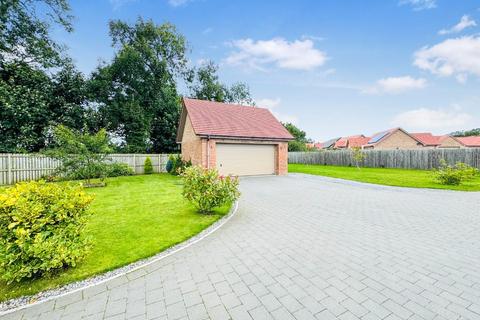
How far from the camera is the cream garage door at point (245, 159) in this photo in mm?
14672

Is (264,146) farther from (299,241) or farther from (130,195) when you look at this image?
(299,241)

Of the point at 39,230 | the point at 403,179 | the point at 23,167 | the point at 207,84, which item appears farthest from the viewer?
the point at 207,84

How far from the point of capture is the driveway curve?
7.99ft

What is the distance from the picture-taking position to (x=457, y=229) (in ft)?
16.8

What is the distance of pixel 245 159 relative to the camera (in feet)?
50.3

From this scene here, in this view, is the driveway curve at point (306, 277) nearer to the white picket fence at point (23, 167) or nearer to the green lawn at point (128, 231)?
the green lawn at point (128, 231)

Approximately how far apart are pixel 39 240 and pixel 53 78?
20952 mm

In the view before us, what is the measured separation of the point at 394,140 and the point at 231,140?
30363 mm

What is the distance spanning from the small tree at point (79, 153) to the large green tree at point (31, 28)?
9.89 meters

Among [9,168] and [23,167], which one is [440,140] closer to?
[23,167]

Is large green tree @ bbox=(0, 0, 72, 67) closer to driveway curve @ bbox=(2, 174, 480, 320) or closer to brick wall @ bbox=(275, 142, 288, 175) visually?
brick wall @ bbox=(275, 142, 288, 175)

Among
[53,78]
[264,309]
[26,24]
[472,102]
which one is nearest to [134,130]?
[53,78]

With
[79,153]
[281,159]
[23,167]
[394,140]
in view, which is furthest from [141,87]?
[394,140]

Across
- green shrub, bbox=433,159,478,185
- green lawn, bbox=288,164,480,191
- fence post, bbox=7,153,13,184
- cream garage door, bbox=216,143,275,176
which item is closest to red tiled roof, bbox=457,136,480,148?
green lawn, bbox=288,164,480,191
